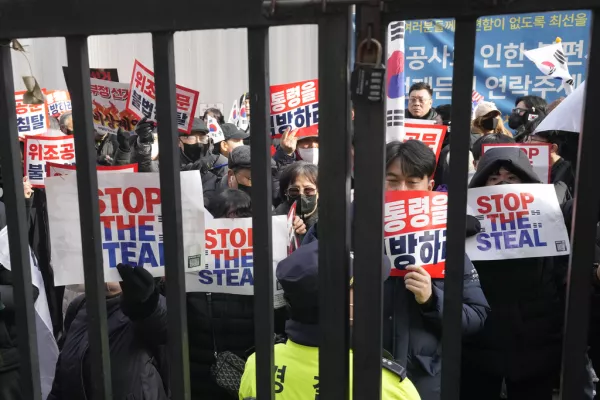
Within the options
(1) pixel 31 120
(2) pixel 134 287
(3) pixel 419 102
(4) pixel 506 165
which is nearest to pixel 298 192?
(4) pixel 506 165

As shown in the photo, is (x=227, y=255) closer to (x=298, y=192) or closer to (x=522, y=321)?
(x=298, y=192)

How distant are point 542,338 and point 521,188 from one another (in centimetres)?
80

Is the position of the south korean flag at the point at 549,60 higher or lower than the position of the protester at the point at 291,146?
higher

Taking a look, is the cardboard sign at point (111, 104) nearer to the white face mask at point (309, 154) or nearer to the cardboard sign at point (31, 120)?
the white face mask at point (309, 154)

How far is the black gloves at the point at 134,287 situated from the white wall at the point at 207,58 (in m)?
11.4

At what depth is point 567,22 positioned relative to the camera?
904 centimetres

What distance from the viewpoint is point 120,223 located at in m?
1.50

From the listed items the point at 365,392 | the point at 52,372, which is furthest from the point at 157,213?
the point at 52,372

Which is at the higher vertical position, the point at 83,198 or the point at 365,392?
the point at 83,198

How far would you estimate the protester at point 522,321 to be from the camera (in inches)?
109

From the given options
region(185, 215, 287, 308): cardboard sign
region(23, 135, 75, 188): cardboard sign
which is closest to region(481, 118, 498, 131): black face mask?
region(185, 215, 287, 308): cardboard sign

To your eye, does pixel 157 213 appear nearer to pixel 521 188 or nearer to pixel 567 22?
pixel 521 188

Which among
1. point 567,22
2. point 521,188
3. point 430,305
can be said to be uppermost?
point 567,22

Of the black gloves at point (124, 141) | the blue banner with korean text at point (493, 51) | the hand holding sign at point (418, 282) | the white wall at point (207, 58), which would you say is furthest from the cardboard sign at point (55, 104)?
the hand holding sign at point (418, 282)
